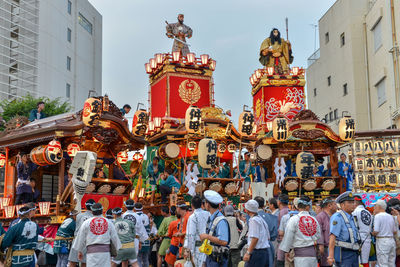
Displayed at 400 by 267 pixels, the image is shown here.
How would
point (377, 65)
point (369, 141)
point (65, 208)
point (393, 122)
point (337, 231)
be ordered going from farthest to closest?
1. point (377, 65)
2. point (393, 122)
3. point (369, 141)
4. point (65, 208)
5. point (337, 231)

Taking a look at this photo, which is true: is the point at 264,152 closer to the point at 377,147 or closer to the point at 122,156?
the point at 377,147

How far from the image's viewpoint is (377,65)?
30031 mm

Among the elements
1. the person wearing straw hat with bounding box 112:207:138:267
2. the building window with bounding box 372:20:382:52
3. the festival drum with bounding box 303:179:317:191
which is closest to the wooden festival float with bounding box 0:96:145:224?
the person wearing straw hat with bounding box 112:207:138:267

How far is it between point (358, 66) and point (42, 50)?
24462 millimetres

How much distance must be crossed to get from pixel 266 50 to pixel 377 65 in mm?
7634

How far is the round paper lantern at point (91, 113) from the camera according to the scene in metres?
16.0

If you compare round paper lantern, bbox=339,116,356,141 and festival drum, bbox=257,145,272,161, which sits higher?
round paper lantern, bbox=339,116,356,141

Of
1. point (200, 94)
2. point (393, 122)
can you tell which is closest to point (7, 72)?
point (200, 94)

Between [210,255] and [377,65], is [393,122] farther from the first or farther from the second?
[210,255]

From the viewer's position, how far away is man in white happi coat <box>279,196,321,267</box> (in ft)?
27.3

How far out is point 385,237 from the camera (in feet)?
32.7

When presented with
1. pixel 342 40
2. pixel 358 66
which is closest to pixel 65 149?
pixel 358 66

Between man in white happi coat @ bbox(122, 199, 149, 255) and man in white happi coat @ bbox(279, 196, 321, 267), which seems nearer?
man in white happi coat @ bbox(279, 196, 321, 267)

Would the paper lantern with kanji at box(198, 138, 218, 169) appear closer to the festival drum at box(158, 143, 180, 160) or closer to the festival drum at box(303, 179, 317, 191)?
the festival drum at box(158, 143, 180, 160)
